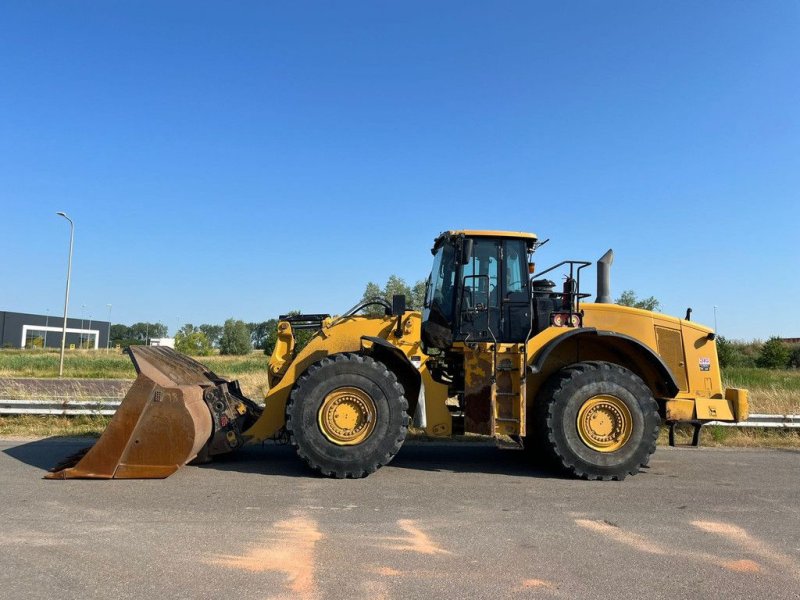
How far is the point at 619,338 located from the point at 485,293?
1.60 meters

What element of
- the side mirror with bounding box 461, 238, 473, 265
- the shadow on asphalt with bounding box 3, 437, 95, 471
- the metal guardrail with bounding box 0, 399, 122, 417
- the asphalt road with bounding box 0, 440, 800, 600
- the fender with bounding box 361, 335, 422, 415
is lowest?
the asphalt road with bounding box 0, 440, 800, 600

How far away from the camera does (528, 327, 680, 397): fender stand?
620cm

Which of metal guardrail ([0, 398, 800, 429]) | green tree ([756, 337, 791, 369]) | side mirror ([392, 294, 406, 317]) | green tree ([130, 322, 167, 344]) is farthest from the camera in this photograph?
green tree ([130, 322, 167, 344])

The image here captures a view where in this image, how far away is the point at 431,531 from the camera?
422cm

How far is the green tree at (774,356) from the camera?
38.8 m

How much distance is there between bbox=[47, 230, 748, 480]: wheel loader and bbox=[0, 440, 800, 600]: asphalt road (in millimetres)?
366

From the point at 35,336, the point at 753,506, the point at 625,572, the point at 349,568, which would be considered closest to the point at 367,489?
the point at 349,568

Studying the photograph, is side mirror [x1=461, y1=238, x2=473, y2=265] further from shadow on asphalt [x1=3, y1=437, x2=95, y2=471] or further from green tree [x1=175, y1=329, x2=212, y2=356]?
green tree [x1=175, y1=329, x2=212, y2=356]

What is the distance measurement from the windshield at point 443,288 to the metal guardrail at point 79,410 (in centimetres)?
527

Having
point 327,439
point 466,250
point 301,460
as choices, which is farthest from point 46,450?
point 466,250

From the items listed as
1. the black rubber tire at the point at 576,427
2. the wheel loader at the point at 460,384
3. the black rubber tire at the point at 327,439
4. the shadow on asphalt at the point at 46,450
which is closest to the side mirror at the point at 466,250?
the wheel loader at the point at 460,384

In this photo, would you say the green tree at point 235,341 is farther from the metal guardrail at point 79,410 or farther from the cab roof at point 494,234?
the cab roof at point 494,234

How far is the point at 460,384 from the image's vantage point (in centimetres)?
673

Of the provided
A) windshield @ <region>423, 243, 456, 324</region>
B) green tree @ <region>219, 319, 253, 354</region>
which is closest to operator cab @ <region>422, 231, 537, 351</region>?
windshield @ <region>423, 243, 456, 324</region>
